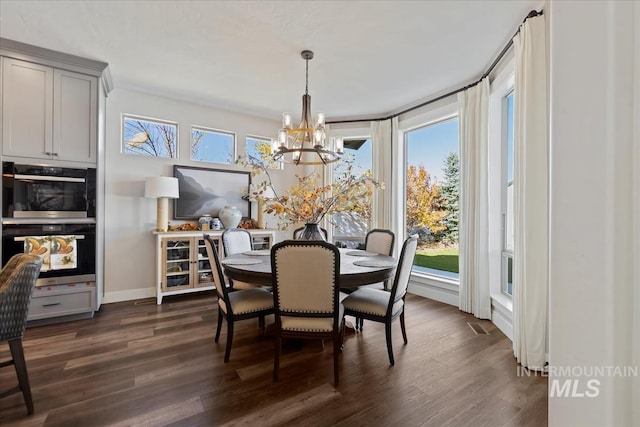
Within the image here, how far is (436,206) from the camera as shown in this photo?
4340 millimetres

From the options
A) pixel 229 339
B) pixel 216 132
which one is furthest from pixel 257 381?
pixel 216 132

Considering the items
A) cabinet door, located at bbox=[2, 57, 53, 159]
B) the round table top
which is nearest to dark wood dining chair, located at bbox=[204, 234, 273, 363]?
the round table top

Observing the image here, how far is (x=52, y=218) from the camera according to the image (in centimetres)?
303

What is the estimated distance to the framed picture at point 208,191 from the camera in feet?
13.9

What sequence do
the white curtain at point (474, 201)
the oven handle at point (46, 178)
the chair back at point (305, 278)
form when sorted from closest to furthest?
the chair back at point (305, 278)
the oven handle at point (46, 178)
the white curtain at point (474, 201)

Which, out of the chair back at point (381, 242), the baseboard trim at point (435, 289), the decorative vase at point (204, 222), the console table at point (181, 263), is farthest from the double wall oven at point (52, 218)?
the baseboard trim at point (435, 289)

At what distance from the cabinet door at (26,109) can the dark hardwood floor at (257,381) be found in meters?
1.90

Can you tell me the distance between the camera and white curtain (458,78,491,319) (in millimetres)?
3299

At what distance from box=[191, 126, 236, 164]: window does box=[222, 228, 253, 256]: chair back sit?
5.74 ft

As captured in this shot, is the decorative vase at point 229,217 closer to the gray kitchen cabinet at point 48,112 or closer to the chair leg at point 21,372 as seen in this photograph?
the gray kitchen cabinet at point 48,112

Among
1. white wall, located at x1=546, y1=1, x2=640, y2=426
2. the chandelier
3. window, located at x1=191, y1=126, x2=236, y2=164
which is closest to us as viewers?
white wall, located at x1=546, y1=1, x2=640, y2=426

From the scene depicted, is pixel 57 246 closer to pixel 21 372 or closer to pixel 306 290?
pixel 21 372

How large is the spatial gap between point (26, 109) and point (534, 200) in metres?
4.90

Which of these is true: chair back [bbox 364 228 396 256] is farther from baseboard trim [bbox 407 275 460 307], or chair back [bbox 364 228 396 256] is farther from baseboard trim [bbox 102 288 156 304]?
baseboard trim [bbox 102 288 156 304]
